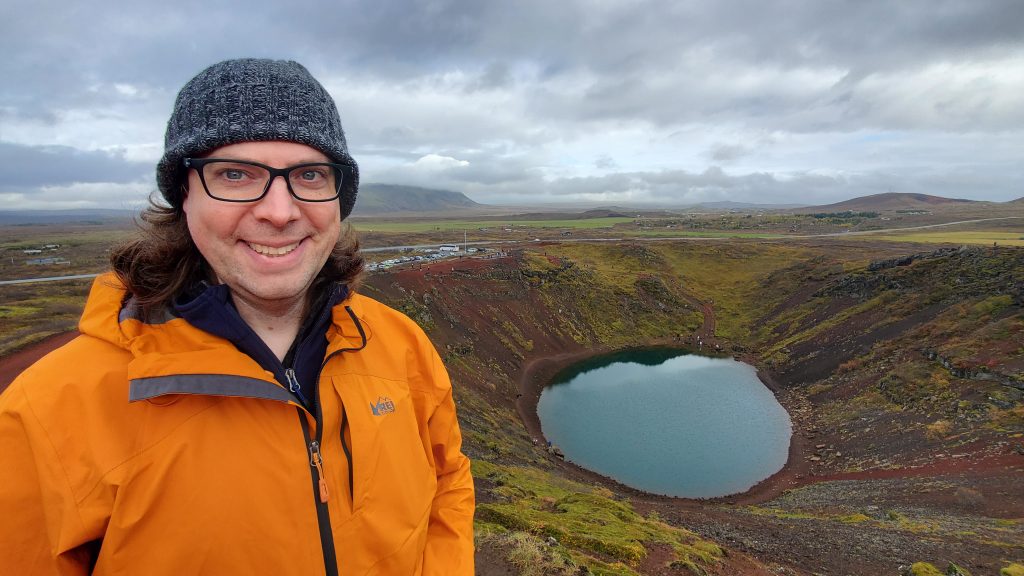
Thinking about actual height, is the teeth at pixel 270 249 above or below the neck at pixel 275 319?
above

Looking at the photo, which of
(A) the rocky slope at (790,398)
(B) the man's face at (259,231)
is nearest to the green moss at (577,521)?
(A) the rocky slope at (790,398)

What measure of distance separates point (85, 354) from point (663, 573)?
13.8 m

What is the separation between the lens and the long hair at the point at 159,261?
6.93 feet

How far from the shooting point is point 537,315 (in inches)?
2061

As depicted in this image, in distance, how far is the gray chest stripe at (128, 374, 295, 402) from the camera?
178 cm

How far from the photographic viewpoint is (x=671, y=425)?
121 ft

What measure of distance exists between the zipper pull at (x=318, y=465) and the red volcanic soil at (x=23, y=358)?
17.0m

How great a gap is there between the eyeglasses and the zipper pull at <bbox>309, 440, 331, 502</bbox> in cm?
122

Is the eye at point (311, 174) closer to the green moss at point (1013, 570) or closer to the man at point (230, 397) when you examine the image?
the man at point (230, 397)

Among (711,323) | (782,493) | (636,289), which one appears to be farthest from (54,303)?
(711,323)

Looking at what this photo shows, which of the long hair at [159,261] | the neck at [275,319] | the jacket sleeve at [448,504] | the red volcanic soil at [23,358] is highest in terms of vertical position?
the long hair at [159,261]

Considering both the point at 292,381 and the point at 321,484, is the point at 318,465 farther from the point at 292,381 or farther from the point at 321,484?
the point at 292,381

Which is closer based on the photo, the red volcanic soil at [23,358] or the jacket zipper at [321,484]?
the jacket zipper at [321,484]

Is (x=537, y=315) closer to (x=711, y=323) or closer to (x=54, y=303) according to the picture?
(x=711, y=323)
